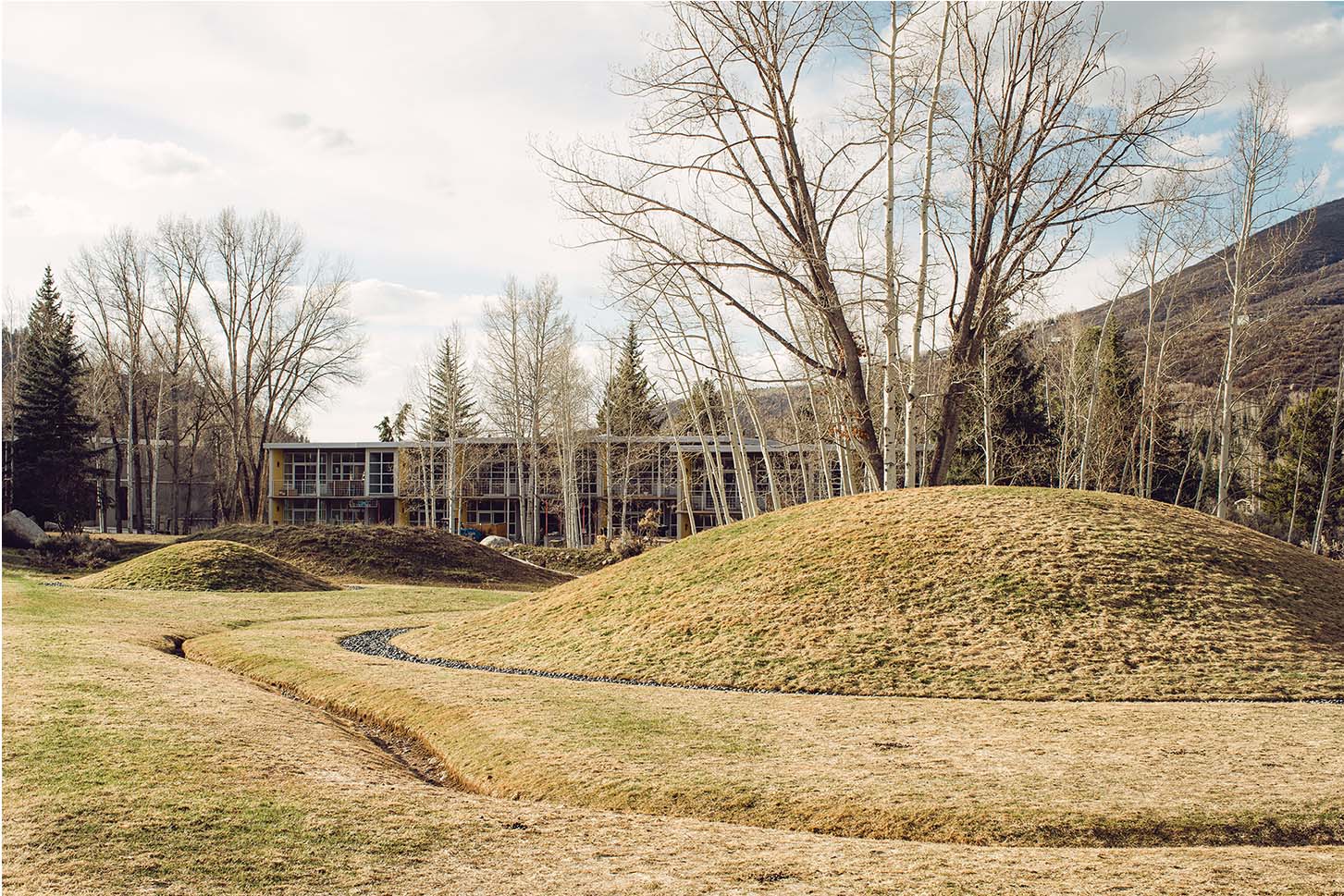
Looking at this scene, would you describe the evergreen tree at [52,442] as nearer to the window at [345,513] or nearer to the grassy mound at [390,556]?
the grassy mound at [390,556]

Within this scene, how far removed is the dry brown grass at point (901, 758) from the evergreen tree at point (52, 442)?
32.1m

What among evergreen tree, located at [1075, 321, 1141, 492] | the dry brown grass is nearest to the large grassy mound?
the dry brown grass

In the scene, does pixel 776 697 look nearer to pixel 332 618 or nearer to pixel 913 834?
pixel 913 834

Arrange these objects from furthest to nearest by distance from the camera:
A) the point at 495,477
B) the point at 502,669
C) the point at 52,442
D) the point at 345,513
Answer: the point at 345,513, the point at 495,477, the point at 52,442, the point at 502,669

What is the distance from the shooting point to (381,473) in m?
56.6

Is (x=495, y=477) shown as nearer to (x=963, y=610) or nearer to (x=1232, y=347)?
(x=1232, y=347)

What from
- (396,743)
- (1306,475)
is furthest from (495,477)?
(396,743)

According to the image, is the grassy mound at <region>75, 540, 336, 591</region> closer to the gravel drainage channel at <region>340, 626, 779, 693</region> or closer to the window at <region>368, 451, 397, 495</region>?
the gravel drainage channel at <region>340, 626, 779, 693</region>

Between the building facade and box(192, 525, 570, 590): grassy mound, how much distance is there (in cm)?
1114

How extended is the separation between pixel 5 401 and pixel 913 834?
58571mm

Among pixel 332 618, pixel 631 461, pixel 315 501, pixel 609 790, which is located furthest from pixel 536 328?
pixel 609 790

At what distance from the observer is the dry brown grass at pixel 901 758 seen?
6.60 metres

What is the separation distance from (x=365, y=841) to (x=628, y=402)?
146ft

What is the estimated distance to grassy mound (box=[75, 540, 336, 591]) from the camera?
25891mm
